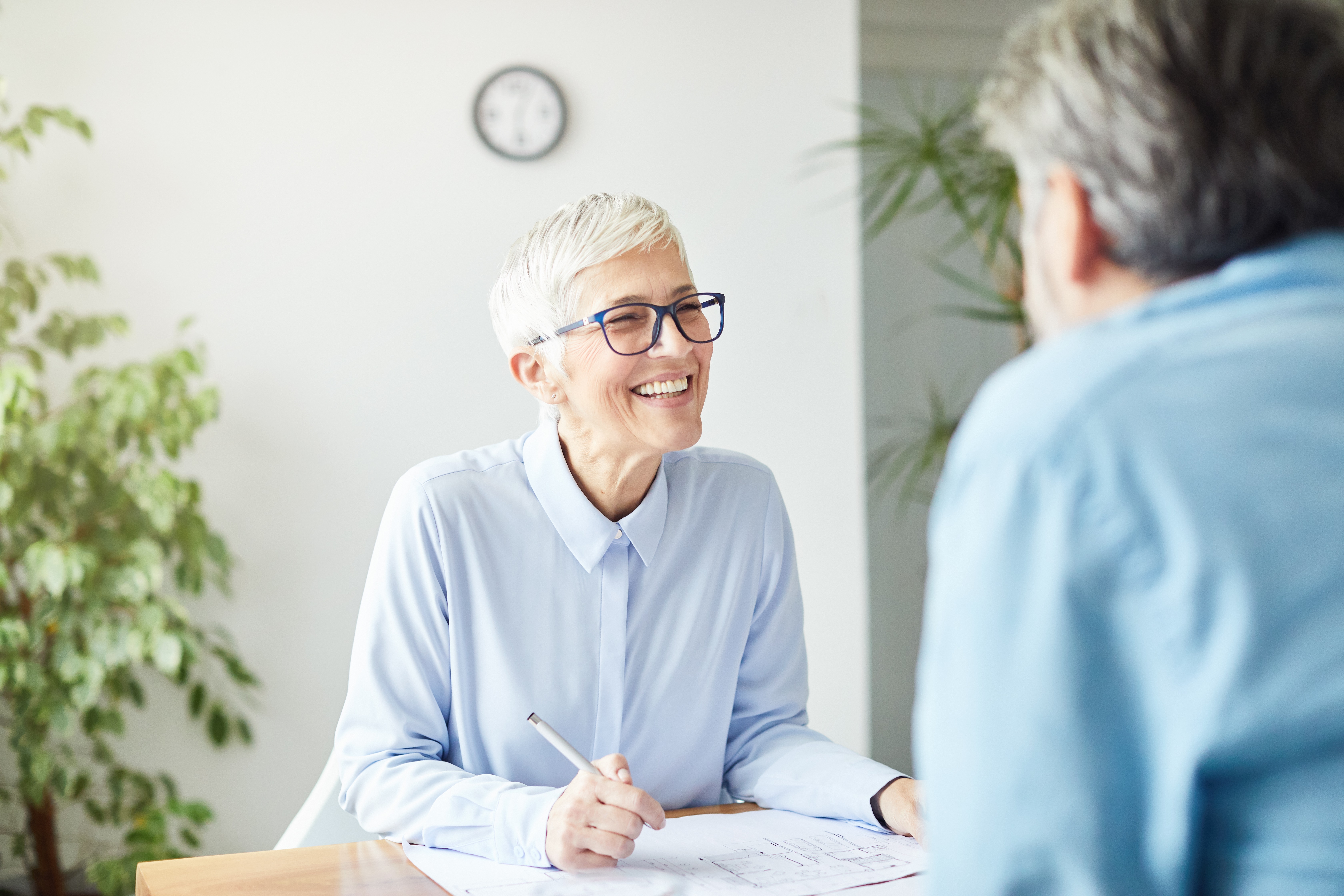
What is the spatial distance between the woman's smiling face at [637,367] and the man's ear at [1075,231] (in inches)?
35.4

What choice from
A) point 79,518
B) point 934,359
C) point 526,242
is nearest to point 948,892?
point 526,242

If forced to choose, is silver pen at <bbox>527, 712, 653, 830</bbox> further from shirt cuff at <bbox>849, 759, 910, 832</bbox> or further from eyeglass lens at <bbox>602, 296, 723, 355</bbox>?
eyeglass lens at <bbox>602, 296, 723, 355</bbox>

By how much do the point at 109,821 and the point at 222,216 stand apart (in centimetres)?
161

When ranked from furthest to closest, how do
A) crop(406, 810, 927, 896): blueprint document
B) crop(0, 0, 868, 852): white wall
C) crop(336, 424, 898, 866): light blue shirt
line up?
crop(0, 0, 868, 852): white wall
crop(336, 424, 898, 866): light blue shirt
crop(406, 810, 927, 896): blueprint document

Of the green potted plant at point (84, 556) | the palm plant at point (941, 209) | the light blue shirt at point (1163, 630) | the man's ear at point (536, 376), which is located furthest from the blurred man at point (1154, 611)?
the green potted plant at point (84, 556)

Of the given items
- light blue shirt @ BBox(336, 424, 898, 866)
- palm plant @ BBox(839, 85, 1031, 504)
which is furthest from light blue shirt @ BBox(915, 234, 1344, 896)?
palm plant @ BBox(839, 85, 1031, 504)

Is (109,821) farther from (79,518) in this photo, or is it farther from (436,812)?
(436,812)

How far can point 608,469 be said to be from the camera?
1.55m

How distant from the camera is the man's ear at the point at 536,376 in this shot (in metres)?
1.57

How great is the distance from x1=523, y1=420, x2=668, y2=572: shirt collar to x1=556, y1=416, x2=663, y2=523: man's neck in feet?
0.07

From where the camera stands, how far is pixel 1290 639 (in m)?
0.49

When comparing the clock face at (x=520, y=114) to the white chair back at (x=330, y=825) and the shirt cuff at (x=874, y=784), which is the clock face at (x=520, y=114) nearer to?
the white chair back at (x=330, y=825)

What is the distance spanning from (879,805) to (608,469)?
59 centimetres

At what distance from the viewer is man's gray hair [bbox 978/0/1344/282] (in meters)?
0.56
